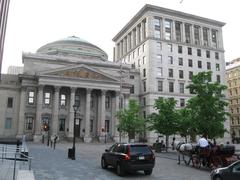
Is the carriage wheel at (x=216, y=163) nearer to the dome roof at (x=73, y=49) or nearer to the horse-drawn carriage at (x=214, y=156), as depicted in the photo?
the horse-drawn carriage at (x=214, y=156)

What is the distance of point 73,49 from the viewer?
80062 mm

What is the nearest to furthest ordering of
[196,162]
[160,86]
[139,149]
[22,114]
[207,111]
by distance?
[139,149], [196,162], [207,111], [22,114], [160,86]


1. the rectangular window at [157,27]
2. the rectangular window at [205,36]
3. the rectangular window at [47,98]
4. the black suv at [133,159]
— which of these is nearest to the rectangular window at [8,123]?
the rectangular window at [47,98]

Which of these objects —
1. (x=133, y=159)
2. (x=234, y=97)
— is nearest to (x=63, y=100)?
(x=133, y=159)

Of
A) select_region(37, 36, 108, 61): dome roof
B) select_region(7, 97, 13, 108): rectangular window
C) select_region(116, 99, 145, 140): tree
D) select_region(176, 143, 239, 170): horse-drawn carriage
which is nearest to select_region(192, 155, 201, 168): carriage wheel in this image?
select_region(176, 143, 239, 170): horse-drawn carriage

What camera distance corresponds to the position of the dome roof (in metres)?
77.7

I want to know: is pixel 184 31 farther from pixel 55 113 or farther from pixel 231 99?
pixel 55 113

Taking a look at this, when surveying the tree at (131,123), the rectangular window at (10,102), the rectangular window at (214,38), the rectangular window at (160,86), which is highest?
the rectangular window at (214,38)

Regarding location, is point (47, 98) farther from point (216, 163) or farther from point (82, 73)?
point (216, 163)

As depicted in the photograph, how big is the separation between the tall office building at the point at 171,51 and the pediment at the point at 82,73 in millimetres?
13667

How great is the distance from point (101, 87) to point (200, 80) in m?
35.5

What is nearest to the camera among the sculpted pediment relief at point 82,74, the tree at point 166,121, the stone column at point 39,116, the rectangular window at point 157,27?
the tree at point 166,121

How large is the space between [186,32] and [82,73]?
112 feet

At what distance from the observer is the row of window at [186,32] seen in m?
76.1
